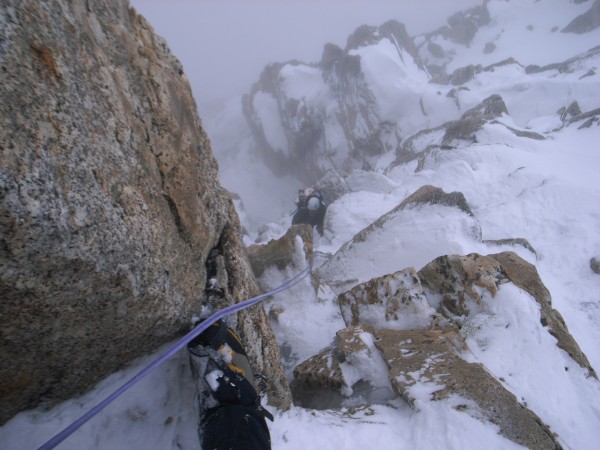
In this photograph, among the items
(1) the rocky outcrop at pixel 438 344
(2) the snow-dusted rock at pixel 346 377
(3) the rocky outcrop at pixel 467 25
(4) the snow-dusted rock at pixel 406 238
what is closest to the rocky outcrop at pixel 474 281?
(1) the rocky outcrop at pixel 438 344

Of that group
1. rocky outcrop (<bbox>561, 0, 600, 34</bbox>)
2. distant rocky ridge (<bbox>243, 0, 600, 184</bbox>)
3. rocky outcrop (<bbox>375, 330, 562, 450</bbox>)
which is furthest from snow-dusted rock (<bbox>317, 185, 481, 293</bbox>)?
rocky outcrop (<bbox>561, 0, 600, 34</bbox>)

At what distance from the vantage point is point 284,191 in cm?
4203

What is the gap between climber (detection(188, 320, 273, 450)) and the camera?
7.91 ft

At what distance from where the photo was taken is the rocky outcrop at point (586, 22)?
3897 cm

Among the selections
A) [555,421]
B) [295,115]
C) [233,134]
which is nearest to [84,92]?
[555,421]

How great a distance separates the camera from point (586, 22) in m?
40.1

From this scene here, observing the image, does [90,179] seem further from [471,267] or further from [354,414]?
[471,267]

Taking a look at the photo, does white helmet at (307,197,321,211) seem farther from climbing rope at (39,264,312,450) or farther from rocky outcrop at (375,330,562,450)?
climbing rope at (39,264,312,450)

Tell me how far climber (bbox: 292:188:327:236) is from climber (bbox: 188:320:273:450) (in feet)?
28.5

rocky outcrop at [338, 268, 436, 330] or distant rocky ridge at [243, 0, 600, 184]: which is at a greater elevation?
distant rocky ridge at [243, 0, 600, 184]

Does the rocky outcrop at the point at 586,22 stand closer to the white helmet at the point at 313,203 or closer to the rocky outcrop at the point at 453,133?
the rocky outcrop at the point at 453,133

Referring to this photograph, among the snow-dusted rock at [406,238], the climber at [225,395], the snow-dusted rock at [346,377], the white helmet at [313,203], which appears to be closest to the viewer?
the climber at [225,395]

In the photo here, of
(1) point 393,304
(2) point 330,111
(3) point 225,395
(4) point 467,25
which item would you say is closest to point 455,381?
(1) point 393,304

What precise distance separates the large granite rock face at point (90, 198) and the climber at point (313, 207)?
818 cm
